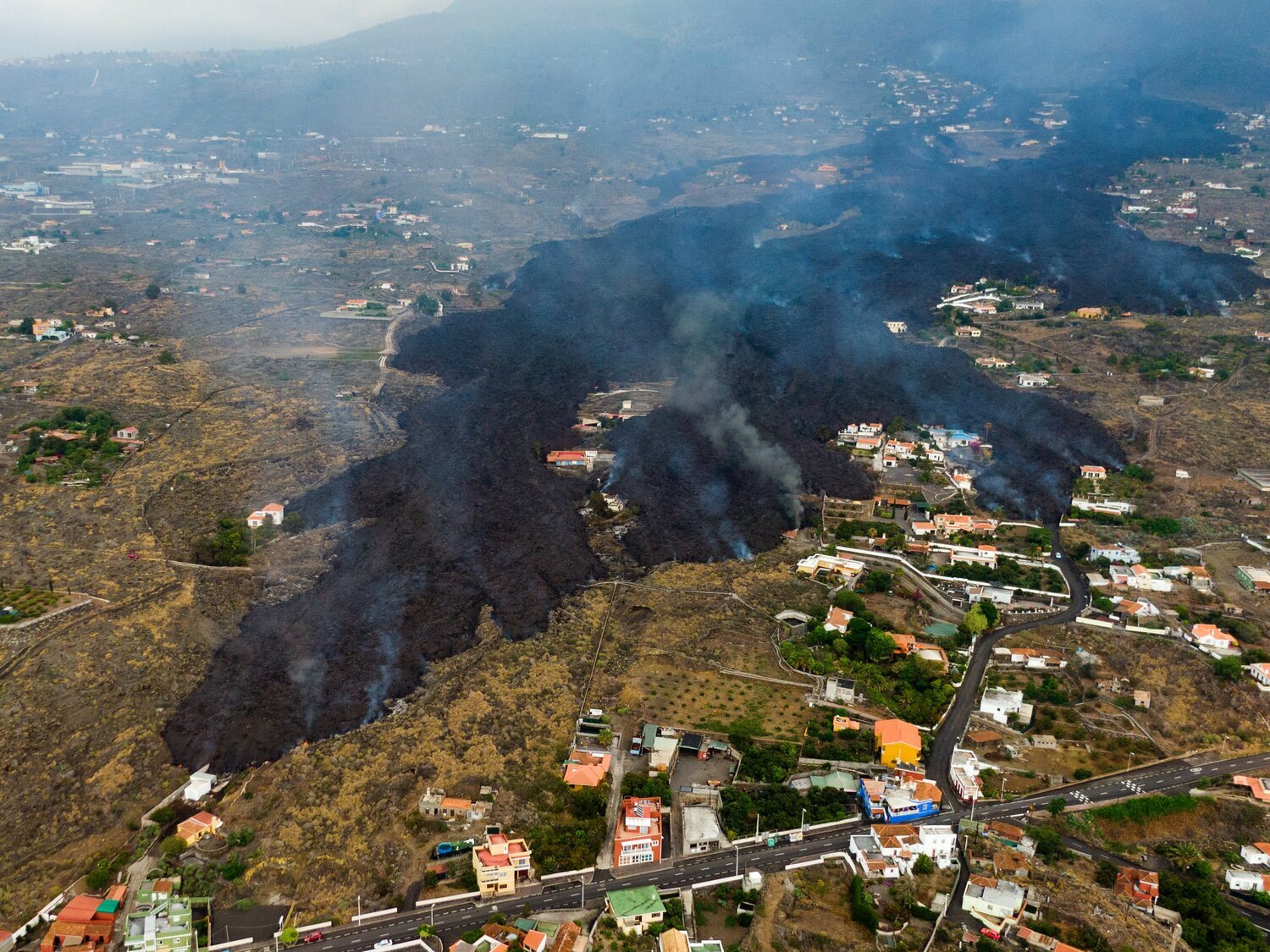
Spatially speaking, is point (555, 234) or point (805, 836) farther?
point (555, 234)

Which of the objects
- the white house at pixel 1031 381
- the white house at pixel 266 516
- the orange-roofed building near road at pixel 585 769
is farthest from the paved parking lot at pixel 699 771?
the white house at pixel 1031 381

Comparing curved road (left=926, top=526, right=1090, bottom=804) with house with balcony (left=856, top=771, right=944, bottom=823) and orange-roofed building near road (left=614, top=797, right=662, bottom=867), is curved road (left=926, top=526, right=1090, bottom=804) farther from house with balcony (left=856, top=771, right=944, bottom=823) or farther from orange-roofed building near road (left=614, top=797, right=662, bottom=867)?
orange-roofed building near road (left=614, top=797, right=662, bottom=867)

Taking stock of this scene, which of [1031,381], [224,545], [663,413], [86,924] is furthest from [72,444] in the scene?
[1031,381]

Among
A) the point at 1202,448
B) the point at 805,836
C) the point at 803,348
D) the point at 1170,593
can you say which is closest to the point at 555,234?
the point at 803,348

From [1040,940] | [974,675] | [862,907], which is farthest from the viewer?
[974,675]

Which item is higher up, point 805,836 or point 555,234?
point 805,836

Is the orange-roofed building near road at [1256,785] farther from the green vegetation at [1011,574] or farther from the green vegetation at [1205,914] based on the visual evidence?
the green vegetation at [1011,574]

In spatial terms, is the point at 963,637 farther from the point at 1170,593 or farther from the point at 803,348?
the point at 803,348

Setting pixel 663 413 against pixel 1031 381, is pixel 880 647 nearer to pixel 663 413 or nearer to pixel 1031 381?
pixel 663 413
